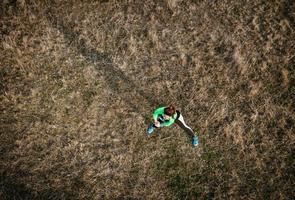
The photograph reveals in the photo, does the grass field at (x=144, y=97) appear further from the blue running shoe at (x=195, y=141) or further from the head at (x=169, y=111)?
the head at (x=169, y=111)

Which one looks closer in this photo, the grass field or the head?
the head

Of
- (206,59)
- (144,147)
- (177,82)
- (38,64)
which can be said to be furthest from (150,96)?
(38,64)

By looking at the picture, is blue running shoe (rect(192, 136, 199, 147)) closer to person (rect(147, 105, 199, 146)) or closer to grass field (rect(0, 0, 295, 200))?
grass field (rect(0, 0, 295, 200))

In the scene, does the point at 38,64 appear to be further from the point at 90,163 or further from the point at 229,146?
the point at 229,146

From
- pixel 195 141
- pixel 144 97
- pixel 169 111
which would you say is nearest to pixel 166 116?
pixel 169 111

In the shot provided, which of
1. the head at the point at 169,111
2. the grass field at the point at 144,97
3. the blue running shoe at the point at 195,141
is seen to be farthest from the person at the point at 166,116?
the grass field at the point at 144,97

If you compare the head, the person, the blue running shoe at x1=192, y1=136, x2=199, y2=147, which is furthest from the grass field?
the head

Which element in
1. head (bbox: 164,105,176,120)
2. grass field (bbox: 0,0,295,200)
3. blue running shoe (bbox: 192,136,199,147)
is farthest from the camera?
blue running shoe (bbox: 192,136,199,147)

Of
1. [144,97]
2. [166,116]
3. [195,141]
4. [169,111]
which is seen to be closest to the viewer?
[169,111]

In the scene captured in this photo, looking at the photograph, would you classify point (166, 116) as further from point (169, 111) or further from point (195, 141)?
point (195, 141)
